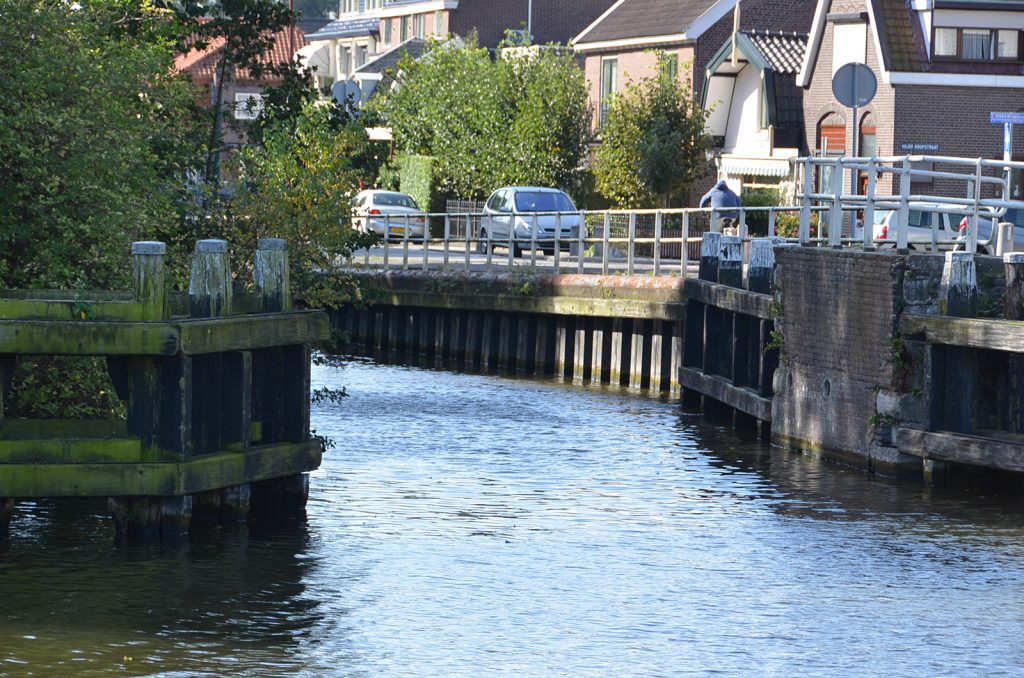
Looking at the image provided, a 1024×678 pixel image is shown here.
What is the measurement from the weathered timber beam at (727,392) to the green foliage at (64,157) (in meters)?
8.81

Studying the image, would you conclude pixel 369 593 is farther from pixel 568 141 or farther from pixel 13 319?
pixel 568 141

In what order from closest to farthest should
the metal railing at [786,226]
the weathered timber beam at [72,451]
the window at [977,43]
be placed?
the weathered timber beam at [72,451], the metal railing at [786,226], the window at [977,43]

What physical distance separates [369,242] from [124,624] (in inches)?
388

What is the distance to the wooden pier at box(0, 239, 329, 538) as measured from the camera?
547 inches

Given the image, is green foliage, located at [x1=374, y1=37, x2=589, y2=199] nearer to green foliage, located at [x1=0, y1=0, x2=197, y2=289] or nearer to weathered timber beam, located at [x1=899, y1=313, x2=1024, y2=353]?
weathered timber beam, located at [x1=899, y1=313, x2=1024, y2=353]

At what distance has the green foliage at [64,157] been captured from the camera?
1545 cm

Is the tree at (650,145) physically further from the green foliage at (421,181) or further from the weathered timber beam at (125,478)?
the weathered timber beam at (125,478)

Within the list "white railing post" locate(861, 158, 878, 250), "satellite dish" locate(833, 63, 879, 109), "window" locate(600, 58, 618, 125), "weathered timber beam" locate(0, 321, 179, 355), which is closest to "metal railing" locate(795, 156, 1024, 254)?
"white railing post" locate(861, 158, 878, 250)

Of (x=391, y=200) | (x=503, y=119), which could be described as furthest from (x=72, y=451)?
(x=503, y=119)

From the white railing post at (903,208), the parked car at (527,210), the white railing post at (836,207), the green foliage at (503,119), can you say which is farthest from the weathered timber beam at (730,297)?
the green foliage at (503,119)

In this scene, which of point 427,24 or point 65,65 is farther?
point 427,24

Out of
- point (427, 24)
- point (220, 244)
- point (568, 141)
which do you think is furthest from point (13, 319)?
point (427, 24)

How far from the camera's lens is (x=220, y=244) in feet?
47.8

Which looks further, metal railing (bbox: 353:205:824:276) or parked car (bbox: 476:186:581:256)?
parked car (bbox: 476:186:581:256)
